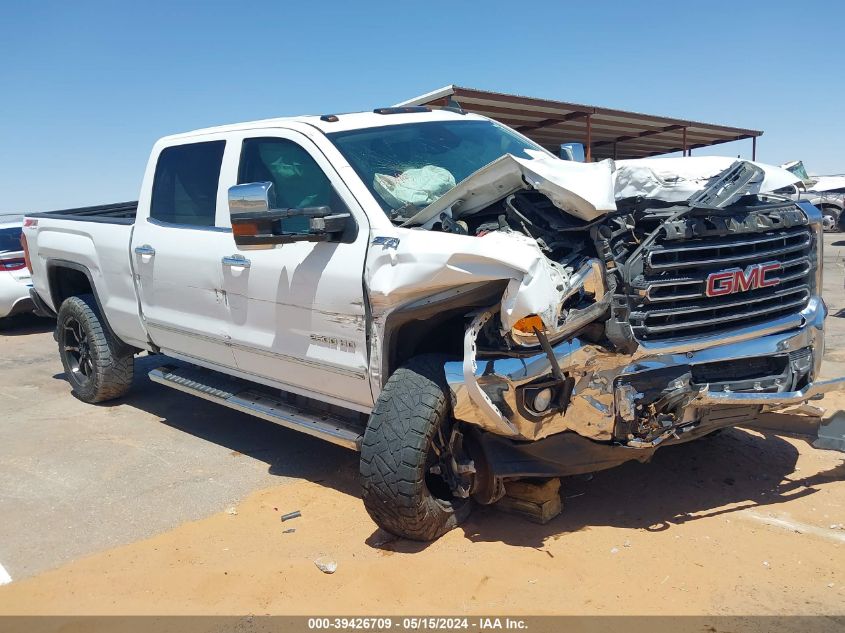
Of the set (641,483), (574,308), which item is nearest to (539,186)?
(574,308)

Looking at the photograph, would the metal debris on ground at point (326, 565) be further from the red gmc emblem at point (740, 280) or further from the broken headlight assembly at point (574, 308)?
the red gmc emblem at point (740, 280)

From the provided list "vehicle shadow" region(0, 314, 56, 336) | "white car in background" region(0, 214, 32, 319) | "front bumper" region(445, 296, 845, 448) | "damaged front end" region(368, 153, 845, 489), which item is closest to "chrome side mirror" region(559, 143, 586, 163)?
"damaged front end" region(368, 153, 845, 489)

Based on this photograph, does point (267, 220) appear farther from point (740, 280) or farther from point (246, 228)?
point (740, 280)

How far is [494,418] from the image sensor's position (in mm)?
3229

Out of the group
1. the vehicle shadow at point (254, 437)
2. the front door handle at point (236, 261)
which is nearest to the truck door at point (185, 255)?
the front door handle at point (236, 261)

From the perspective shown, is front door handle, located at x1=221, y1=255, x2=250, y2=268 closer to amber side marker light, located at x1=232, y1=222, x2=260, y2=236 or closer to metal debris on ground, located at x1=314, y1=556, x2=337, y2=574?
amber side marker light, located at x1=232, y1=222, x2=260, y2=236

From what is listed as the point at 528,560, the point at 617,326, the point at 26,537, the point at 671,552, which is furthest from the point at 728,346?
the point at 26,537

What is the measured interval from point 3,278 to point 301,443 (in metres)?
7.02

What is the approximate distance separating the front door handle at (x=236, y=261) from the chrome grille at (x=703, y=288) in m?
2.32

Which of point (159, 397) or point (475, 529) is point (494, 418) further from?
point (159, 397)

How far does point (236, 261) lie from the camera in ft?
14.8

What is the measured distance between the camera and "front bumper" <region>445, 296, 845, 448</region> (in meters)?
3.21

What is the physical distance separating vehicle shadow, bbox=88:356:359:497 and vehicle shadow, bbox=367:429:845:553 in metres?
1.07

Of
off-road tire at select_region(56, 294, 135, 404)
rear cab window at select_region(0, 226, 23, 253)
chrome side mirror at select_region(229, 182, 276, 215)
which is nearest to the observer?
chrome side mirror at select_region(229, 182, 276, 215)
